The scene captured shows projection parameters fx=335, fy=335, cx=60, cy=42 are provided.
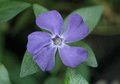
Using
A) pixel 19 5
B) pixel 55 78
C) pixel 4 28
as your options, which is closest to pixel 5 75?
pixel 19 5

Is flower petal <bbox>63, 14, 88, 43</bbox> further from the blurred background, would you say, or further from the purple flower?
the blurred background

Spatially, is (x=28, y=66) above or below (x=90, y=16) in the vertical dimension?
below

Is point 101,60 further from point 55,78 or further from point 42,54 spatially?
point 42,54

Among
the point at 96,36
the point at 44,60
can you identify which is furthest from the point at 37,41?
the point at 96,36

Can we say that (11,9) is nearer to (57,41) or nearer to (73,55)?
(57,41)

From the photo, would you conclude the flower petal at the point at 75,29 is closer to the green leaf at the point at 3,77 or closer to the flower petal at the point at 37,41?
the flower petal at the point at 37,41
